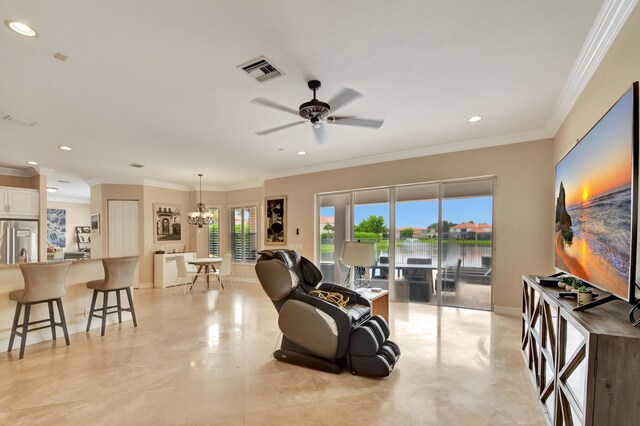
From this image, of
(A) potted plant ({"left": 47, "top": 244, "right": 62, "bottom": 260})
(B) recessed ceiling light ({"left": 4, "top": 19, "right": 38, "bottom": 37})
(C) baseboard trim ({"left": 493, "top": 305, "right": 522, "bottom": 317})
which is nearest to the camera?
(B) recessed ceiling light ({"left": 4, "top": 19, "right": 38, "bottom": 37})

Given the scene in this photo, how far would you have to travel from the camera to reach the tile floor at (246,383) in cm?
209

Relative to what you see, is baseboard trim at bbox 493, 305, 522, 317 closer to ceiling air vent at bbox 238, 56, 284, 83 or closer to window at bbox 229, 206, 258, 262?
ceiling air vent at bbox 238, 56, 284, 83

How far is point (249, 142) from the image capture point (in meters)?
4.54

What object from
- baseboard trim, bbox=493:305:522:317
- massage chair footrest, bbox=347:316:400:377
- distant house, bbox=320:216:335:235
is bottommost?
baseboard trim, bbox=493:305:522:317

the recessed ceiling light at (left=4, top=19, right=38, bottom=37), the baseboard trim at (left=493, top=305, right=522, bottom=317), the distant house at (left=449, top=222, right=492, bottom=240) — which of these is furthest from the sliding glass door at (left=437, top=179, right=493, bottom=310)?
the recessed ceiling light at (left=4, top=19, right=38, bottom=37)

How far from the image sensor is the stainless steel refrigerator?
18.2ft

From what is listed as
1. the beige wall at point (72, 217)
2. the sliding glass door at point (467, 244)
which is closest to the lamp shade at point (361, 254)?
the sliding glass door at point (467, 244)

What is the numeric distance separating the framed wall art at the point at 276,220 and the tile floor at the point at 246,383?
10.1 ft

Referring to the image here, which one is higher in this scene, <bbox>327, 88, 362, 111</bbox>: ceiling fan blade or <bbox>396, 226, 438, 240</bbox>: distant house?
<bbox>327, 88, 362, 111</bbox>: ceiling fan blade

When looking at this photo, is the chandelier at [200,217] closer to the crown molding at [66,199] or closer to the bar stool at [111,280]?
the bar stool at [111,280]

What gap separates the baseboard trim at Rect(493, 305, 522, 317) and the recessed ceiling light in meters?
5.96

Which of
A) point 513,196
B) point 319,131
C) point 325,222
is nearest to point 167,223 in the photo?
point 325,222

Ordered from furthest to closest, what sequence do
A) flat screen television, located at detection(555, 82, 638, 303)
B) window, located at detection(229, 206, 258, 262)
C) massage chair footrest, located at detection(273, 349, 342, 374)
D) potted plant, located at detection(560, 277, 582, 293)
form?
window, located at detection(229, 206, 258, 262)
massage chair footrest, located at detection(273, 349, 342, 374)
potted plant, located at detection(560, 277, 582, 293)
flat screen television, located at detection(555, 82, 638, 303)

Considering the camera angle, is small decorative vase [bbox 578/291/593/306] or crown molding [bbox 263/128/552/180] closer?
small decorative vase [bbox 578/291/593/306]
